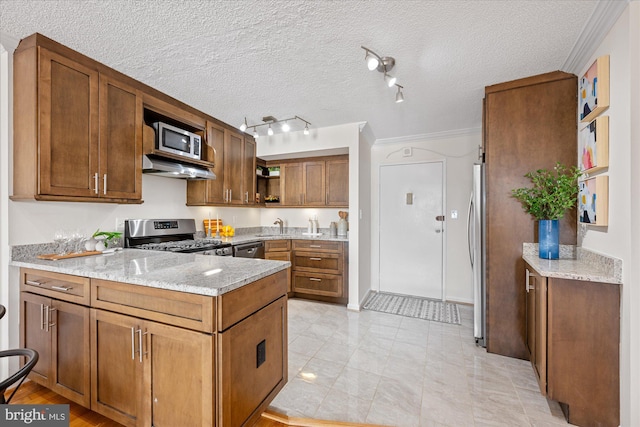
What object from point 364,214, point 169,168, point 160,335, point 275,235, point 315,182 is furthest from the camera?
point 275,235

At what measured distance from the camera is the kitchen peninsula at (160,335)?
4.06 feet

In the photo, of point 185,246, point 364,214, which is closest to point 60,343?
point 185,246

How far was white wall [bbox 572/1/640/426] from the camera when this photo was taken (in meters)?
1.41

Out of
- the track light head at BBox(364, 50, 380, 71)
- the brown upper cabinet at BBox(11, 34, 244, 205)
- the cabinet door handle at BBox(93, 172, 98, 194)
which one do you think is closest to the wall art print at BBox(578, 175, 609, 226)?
the track light head at BBox(364, 50, 380, 71)

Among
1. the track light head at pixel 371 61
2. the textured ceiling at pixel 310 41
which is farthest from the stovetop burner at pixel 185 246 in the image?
the track light head at pixel 371 61

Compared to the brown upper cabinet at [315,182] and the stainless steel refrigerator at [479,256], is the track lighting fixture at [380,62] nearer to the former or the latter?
the stainless steel refrigerator at [479,256]

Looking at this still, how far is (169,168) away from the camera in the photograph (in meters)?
2.59

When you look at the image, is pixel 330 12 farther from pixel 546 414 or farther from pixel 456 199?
pixel 456 199

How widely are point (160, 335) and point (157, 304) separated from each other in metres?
0.15

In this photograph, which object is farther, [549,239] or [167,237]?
[167,237]

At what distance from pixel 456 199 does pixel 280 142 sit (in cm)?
266

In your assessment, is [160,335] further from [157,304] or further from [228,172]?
[228,172]

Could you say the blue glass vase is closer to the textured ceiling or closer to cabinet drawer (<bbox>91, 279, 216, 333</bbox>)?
the textured ceiling

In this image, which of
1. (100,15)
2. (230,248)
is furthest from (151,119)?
(230,248)
